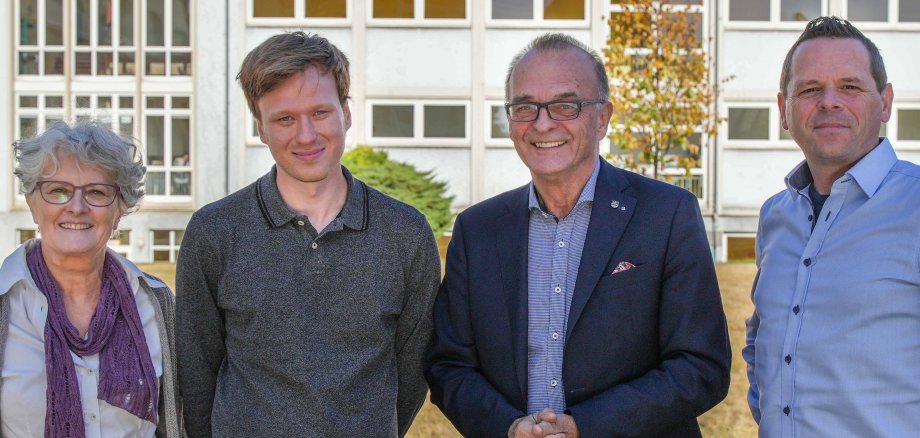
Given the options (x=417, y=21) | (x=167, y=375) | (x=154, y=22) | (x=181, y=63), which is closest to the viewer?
(x=167, y=375)

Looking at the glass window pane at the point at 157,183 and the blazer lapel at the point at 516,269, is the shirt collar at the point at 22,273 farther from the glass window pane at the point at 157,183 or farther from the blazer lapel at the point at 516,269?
the glass window pane at the point at 157,183

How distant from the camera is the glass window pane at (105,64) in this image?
19.5 meters

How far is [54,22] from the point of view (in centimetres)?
1964

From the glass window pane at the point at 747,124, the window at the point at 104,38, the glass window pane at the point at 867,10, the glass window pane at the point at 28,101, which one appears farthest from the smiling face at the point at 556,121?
Result: the glass window pane at the point at 28,101

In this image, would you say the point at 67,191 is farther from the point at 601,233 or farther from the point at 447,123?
the point at 447,123

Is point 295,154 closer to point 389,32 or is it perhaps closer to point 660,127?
point 660,127

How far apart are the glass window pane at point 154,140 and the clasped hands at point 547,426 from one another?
18.4 meters

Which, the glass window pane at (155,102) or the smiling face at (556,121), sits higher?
the glass window pane at (155,102)

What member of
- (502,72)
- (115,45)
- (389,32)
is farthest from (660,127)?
(115,45)

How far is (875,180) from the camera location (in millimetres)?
2578

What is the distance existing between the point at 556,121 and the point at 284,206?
0.92 metres

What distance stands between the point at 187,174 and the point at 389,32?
559cm

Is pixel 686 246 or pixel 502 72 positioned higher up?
pixel 502 72

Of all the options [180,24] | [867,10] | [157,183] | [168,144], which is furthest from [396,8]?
[867,10]
